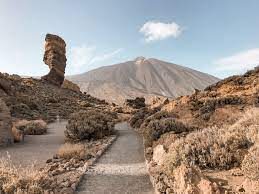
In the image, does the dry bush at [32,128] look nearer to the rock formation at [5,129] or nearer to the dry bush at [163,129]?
the rock formation at [5,129]

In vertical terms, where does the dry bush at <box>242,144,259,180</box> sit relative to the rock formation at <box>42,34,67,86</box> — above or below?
below

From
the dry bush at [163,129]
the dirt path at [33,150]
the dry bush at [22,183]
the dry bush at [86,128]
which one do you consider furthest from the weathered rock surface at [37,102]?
the dry bush at [22,183]

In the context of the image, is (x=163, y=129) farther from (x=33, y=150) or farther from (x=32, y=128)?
(x=32, y=128)

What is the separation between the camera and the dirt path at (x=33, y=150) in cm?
1189

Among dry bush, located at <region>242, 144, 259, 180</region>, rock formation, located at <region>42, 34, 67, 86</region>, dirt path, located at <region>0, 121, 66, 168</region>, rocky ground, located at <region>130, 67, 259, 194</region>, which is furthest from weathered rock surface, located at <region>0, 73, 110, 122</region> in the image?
dry bush, located at <region>242, 144, 259, 180</region>

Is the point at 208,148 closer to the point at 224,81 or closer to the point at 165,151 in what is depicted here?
the point at 165,151

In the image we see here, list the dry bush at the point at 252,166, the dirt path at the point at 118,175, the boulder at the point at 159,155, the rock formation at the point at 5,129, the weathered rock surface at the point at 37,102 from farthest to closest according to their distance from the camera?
1. the weathered rock surface at the point at 37,102
2. the rock formation at the point at 5,129
3. the boulder at the point at 159,155
4. the dirt path at the point at 118,175
5. the dry bush at the point at 252,166

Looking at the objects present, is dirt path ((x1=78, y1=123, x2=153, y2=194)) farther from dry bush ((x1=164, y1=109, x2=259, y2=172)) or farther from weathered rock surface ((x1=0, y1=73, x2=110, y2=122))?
weathered rock surface ((x1=0, y1=73, x2=110, y2=122))

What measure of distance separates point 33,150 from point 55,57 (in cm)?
5079

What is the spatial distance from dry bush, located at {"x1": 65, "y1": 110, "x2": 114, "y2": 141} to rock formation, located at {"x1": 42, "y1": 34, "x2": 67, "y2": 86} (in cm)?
4641

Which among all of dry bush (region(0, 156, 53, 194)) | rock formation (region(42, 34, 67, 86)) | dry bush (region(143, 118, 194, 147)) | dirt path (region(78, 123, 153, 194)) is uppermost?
rock formation (region(42, 34, 67, 86))

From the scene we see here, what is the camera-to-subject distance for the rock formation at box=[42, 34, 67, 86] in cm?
6303

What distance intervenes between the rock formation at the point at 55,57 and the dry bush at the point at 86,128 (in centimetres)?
4641

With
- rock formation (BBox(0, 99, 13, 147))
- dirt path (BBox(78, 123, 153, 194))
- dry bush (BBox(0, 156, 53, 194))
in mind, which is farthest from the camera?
rock formation (BBox(0, 99, 13, 147))
